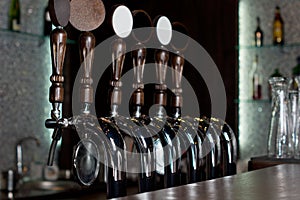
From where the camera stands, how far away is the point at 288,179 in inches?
33.8

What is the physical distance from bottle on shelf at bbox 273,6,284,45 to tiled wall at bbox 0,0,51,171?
1.55 metres

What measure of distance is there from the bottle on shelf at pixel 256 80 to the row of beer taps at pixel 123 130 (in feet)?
8.71

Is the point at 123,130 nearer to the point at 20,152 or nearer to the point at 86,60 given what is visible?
the point at 86,60

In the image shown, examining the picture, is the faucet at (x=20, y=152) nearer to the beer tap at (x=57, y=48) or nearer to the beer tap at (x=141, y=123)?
the beer tap at (x=141, y=123)

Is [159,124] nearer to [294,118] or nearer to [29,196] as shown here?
[294,118]

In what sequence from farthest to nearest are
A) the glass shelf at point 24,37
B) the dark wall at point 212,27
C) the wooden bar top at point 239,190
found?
the dark wall at point 212,27, the glass shelf at point 24,37, the wooden bar top at point 239,190

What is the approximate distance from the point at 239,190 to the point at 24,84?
239 centimetres

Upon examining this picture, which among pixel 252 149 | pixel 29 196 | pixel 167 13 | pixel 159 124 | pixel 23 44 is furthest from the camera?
pixel 252 149

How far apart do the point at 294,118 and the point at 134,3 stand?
1670mm

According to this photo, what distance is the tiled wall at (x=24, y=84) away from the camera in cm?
283

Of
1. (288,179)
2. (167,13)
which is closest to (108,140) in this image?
(288,179)

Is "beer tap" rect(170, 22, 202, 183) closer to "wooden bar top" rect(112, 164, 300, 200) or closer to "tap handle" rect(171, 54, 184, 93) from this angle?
"tap handle" rect(171, 54, 184, 93)

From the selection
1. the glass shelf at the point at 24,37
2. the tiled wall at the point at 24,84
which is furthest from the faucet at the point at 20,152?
the glass shelf at the point at 24,37

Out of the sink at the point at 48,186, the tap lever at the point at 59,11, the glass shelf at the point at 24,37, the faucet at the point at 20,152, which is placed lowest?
the sink at the point at 48,186
